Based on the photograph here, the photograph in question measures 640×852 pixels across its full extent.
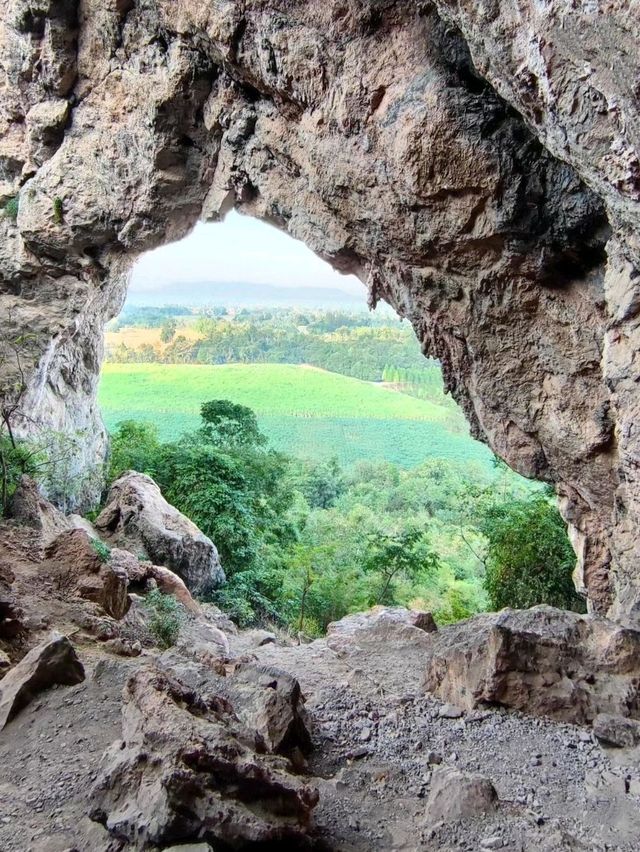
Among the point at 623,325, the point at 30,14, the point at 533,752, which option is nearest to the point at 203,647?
the point at 533,752

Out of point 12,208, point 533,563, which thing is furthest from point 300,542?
point 12,208

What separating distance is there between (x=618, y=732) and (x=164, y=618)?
Answer: 21.7 ft

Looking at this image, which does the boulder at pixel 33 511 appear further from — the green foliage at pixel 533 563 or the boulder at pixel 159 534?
the green foliage at pixel 533 563

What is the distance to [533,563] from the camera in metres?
12.6

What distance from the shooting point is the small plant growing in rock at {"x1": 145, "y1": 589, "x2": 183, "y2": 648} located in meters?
9.61

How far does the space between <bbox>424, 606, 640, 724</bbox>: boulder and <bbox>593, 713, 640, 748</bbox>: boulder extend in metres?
0.39

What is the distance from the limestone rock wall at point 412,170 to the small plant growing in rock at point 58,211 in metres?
0.04

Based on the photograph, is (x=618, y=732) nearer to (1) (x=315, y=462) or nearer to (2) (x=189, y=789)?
(2) (x=189, y=789)

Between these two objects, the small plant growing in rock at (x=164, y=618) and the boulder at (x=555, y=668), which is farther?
the small plant growing in rock at (x=164, y=618)

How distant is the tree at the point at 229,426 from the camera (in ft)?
61.6

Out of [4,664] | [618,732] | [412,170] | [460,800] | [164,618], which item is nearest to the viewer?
[460,800]

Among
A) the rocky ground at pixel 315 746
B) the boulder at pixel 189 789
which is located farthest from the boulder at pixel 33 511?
the boulder at pixel 189 789

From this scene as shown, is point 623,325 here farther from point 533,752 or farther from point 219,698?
point 219,698

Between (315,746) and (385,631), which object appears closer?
(315,746)
